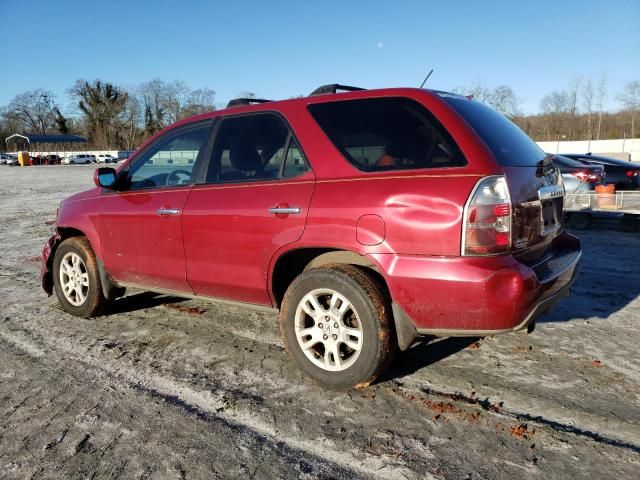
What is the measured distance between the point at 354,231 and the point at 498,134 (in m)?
1.10

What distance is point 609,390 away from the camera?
10.1 feet

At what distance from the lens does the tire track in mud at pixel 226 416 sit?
238cm

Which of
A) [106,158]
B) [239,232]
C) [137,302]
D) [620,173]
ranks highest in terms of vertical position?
[106,158]

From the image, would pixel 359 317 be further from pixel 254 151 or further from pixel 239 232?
pixel 254 151

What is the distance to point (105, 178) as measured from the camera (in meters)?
4.34

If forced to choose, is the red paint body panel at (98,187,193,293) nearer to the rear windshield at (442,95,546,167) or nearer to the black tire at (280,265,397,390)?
the black tire at (280,265,397,390)

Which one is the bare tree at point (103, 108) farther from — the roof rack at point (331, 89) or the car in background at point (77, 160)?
the roof rack at point (331, 89)

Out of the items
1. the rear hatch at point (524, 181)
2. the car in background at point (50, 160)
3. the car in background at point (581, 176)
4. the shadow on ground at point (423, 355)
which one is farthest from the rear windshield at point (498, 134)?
the car in background at point (50, 160)

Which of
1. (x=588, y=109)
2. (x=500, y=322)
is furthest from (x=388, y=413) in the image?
(x=588, y=109)

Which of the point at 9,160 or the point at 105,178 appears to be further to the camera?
the point at 9,160

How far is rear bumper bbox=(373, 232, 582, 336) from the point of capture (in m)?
2.63

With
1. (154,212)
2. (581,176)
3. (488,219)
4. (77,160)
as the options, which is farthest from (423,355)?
(77,160)

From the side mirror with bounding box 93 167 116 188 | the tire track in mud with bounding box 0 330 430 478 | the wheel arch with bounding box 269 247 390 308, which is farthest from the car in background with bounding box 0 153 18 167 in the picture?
the wheel arch with bounding box 269 247 390 308

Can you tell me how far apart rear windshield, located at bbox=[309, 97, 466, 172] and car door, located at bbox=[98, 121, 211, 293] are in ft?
4.01
